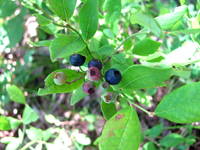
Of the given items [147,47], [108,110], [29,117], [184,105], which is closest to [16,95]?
[29,117]

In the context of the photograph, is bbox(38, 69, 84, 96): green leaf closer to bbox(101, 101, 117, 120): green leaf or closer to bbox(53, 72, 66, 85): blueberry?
bbox(53, 72, 66, 85): blueberry

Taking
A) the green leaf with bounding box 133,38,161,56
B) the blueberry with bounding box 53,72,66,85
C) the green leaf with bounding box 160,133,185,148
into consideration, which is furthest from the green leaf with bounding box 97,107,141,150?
the green leaf with bounding box 160,133,185,148

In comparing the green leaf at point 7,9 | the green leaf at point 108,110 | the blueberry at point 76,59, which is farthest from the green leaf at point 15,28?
the blueberry at point 76,59

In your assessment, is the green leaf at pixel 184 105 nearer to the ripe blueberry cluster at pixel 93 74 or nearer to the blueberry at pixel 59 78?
the ripe blueberry cluster at pixel 93 74

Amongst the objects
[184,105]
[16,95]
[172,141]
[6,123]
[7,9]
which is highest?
[7,9]

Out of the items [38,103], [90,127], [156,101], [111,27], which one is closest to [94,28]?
[111,27]

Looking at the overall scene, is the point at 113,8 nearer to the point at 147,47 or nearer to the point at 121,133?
the point at 147,47
